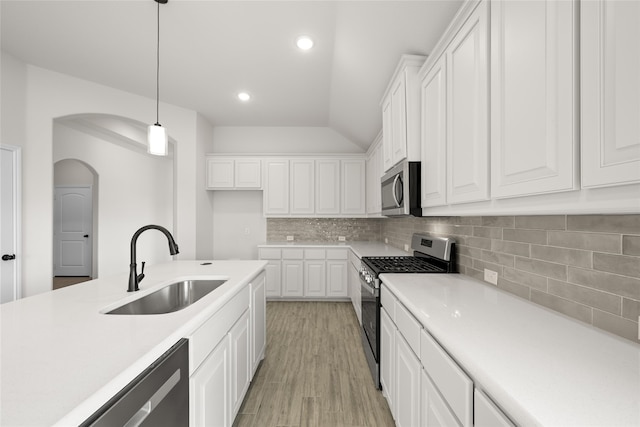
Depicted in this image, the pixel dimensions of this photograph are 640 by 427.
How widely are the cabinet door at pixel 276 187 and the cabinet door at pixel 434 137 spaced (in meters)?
2.87

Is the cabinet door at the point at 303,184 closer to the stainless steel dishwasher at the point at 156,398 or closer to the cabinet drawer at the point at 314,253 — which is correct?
the cabinet drawer at the point at 314,253

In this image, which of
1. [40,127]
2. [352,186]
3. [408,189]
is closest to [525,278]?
[408,189]

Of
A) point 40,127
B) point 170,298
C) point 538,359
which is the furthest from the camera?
point 40,127

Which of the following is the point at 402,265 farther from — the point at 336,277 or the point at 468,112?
the point at 336,277

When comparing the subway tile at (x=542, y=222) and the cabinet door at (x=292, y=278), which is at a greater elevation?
the subway tile at (x=542, y=222)

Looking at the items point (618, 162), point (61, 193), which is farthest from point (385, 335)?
point (61, 193)

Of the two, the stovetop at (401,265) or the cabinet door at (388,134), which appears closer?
the stovetop at (401,265)

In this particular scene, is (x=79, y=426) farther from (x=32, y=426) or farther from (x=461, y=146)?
(x=461, y=146)

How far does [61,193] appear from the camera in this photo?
5941 mm

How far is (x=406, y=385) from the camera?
138 centimetres

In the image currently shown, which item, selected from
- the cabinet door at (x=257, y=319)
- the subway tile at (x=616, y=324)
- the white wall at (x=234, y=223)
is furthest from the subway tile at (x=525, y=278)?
the white wall at (x=234, y=223)

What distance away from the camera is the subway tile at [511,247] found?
4.46 feet

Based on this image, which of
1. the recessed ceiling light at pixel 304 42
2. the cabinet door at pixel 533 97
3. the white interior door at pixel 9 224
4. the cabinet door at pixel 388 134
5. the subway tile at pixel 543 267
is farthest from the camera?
the white interior door at pixel 9 224

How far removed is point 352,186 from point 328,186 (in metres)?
0.39
